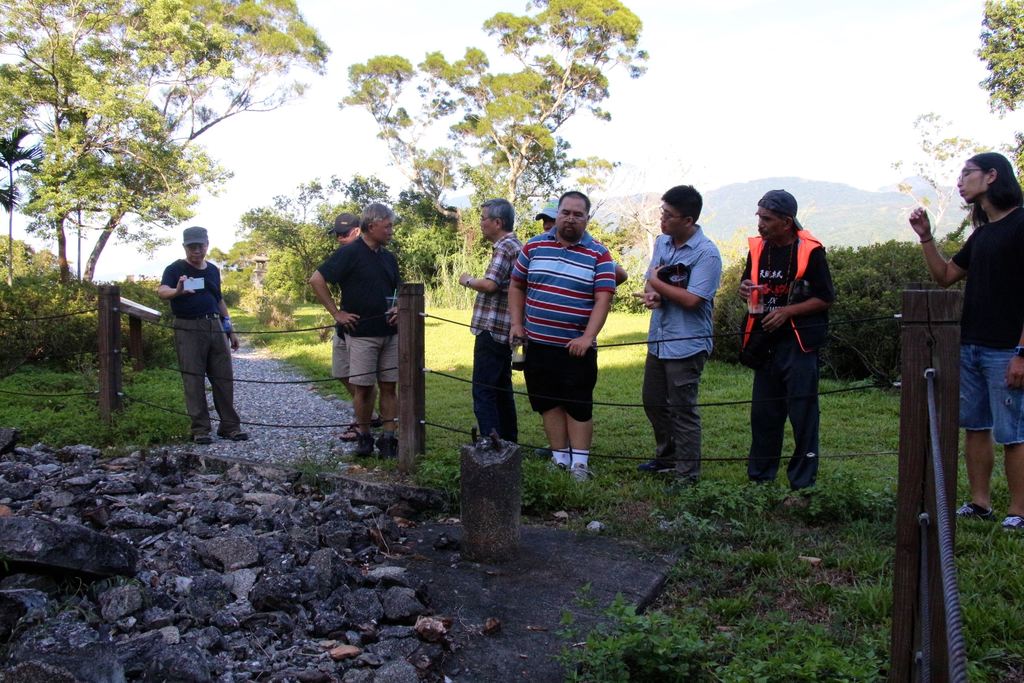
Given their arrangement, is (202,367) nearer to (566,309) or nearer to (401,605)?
(566,309)

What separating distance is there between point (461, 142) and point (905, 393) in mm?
32994

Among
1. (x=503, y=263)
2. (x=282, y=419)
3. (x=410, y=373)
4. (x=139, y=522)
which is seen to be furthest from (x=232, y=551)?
(x=282, y=419)

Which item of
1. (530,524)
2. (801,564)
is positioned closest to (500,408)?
(530,524)

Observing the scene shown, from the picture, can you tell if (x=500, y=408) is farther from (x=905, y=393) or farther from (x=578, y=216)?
(x=905, y=393)

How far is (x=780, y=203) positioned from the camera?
4871mm

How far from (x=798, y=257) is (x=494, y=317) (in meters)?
1.97

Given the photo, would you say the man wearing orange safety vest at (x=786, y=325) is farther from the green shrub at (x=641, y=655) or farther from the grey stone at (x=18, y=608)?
the grey stone at (x=18, y=608)

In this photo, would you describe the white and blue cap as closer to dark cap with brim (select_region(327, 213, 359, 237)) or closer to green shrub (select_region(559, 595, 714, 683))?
dark cap with brim (select_region(327, 213, 359, 237))

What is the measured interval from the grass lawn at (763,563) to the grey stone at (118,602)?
5.81ft

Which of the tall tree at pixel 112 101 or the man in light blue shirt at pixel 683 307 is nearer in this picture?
the man in light blue shirt at pixel 683 307

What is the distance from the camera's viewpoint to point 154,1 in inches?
929

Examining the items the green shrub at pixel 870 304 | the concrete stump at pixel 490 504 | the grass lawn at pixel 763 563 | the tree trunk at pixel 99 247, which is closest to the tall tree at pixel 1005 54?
the green shrub at pixel 870 304

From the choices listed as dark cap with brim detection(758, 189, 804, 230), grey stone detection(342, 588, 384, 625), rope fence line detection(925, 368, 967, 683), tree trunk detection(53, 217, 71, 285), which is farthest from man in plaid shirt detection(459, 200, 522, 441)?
tree trunk detection(53, 217, 71, 285)

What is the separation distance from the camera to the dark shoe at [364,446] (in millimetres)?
6285
